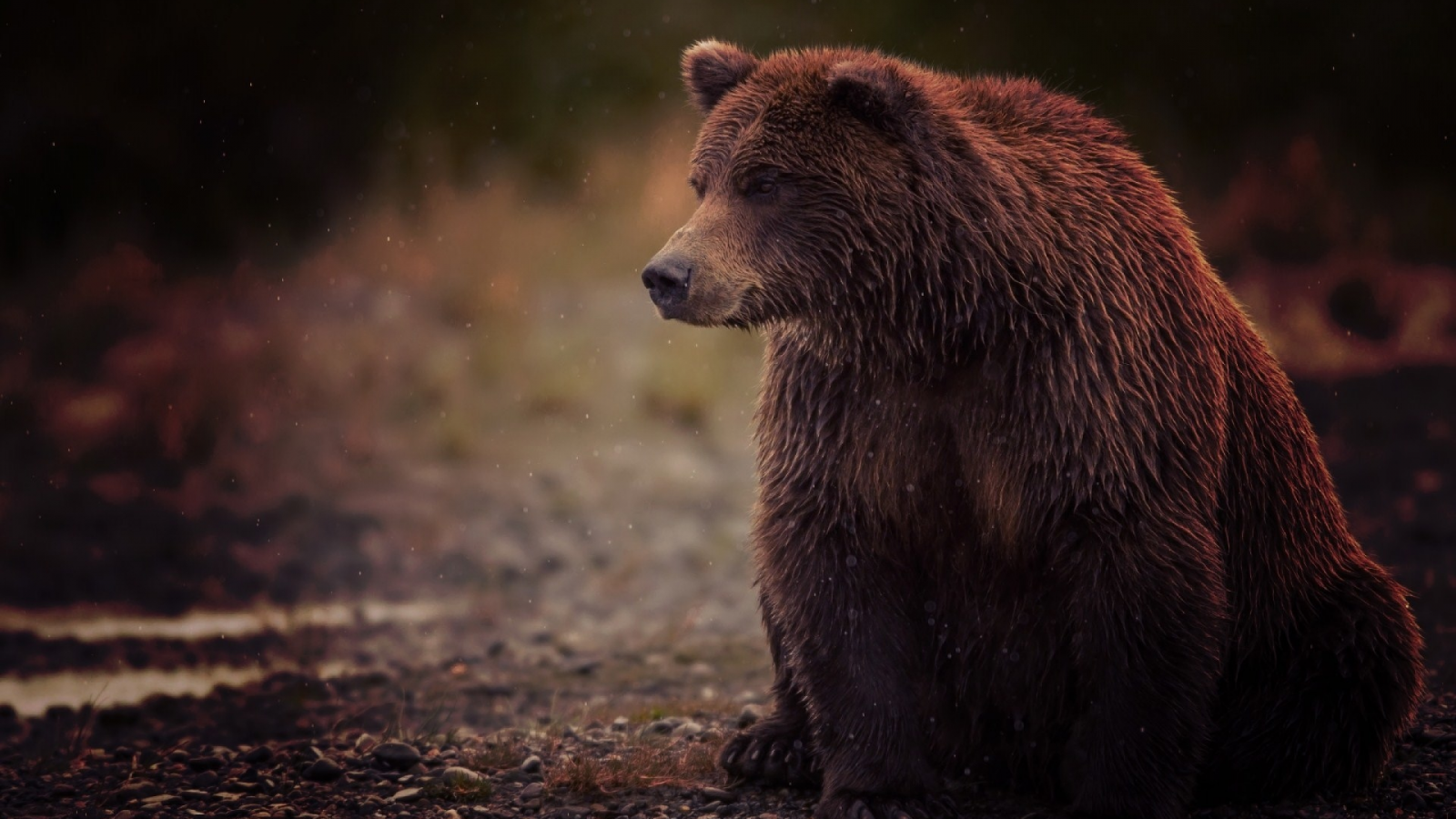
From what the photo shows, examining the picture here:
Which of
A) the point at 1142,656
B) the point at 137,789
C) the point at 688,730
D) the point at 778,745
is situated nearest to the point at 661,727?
the point at 688,730

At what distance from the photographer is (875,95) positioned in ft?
15.8

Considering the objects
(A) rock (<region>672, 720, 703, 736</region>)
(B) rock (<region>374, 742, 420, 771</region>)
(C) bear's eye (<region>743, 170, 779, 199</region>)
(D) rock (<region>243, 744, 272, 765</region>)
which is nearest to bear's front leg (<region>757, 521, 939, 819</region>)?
(C) bear's eye (<region>743, 170, 779, 199</region>)

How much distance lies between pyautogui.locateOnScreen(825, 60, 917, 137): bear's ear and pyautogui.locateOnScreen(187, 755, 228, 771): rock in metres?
4.36

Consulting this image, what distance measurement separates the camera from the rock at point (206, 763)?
6.31 m

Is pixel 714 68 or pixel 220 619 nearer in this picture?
pixel 714 68

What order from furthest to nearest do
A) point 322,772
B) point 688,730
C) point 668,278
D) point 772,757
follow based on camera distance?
point 688,730 < point 322,772 < point 772,757 < point 668,278

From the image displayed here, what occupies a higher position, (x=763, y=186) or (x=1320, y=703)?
(x=763, y=186)

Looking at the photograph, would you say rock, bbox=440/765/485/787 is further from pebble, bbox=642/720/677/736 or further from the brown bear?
the brown bear

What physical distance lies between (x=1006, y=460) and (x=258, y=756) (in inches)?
157

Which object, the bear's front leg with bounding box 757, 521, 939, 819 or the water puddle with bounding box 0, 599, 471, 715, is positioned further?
the water puddle with bounding box 0, 599, 471, 715

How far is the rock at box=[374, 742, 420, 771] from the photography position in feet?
20.5

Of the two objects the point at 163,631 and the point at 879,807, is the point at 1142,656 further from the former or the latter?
the point at 163,631

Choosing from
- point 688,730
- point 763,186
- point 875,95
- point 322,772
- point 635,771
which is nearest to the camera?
point 875,95

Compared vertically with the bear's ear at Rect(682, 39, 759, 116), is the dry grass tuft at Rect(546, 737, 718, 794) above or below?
below
